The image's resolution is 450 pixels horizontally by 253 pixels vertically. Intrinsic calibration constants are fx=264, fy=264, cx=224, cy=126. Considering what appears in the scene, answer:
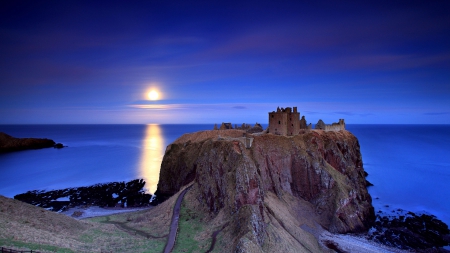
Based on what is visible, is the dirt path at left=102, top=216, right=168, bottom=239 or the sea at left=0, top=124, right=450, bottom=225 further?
the sea at left=0, top=124, right=450, bottom=225

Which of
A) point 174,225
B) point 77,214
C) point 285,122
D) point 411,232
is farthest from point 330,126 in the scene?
point 77,214

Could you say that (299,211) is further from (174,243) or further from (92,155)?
(92,155)

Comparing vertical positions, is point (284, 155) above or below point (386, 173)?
above

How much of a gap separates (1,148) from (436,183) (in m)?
169

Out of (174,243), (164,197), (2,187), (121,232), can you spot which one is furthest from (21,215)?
(2,187)

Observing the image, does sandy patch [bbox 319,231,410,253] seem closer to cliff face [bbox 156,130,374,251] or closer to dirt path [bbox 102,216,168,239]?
cliff face [bbox 156,130,374,251]

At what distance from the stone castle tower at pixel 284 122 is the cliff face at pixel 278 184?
1.59m

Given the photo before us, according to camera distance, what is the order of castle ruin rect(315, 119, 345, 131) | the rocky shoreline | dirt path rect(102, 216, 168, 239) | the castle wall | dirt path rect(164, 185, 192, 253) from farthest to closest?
the rocky shoreline
castle ruin rect(315, 119, 345, 131)
the castle wall
dirt path rect(102, 216, 168, 239)
dirt path rect(164, 185, 192, 253)

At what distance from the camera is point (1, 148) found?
124m

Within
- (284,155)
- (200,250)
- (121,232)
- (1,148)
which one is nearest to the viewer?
(200,250)

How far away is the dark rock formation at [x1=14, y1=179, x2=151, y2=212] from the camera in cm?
5171


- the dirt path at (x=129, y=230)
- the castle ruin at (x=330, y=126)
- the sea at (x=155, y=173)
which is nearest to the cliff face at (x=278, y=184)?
the castle ruin at (x=330, y=126)

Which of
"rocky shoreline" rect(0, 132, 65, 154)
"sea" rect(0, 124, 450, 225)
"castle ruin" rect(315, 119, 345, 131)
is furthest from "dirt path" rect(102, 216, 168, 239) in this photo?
"rocky shoreline" rect(0, 132, 65, 154)

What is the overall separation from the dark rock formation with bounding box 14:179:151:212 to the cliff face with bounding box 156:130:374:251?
35.2ft
